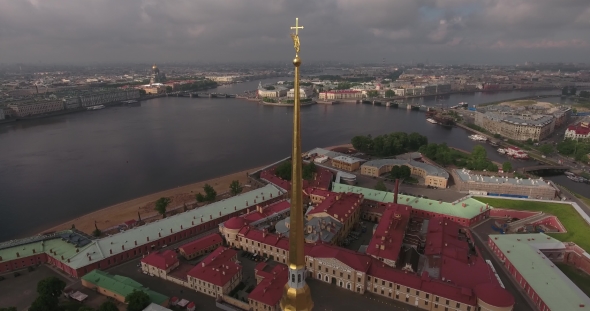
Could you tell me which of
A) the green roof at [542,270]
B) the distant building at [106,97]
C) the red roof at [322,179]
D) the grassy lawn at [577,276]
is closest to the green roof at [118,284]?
the red roof at [322,179]

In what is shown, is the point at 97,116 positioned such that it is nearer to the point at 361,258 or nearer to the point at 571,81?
the point at 361,258

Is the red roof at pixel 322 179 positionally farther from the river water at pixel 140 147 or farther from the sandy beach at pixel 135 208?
the river water at pixel 140 147

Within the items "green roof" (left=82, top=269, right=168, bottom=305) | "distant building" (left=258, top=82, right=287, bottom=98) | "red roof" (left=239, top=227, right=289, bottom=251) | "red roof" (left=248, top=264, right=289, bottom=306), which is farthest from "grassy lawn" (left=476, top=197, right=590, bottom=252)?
"distant building" (left=258, top=82, right=287, bottom=98)

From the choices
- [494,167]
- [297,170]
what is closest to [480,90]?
[494,167]

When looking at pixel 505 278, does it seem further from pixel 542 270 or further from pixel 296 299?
pixel 296 299

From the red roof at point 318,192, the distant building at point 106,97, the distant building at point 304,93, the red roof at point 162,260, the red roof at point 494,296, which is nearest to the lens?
the red roof at point 494,296
